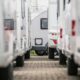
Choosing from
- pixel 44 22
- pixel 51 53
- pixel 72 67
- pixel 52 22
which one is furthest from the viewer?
pixel 44 22

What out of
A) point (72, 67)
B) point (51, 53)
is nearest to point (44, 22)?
point (51, 53)

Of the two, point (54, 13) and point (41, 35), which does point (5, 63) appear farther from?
point (41, 35)

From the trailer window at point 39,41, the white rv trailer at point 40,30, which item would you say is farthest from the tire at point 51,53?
the trailer window at point 39,41

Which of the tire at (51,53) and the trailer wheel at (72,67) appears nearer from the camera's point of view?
the trailer wheel at (72,67)

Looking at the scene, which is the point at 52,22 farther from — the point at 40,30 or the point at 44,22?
the point at 40,30

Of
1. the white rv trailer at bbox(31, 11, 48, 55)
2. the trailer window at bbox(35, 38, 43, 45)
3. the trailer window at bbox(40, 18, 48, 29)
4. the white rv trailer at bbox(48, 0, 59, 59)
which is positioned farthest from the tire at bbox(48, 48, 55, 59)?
the trailer window at bbox(40, 18, 48, 29)

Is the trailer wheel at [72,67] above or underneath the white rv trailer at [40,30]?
underneath

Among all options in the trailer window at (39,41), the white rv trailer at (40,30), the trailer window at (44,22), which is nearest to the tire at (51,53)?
the white rv trailer at (40,30)

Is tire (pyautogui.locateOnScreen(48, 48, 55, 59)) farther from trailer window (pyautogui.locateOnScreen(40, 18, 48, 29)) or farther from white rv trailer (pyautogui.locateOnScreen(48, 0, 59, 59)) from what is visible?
trailer window (pyautogui.locateOnScreen(40, 18, 48, 29))

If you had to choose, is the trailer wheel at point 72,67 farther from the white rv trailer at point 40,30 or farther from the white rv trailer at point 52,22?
the white rv trailer at point 40,30

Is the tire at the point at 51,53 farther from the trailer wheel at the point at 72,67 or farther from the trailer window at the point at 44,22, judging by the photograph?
the trailer wheel at the point at 72,67

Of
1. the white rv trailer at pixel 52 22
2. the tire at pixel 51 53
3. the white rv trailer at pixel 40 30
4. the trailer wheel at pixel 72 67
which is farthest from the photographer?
the white rv trailer at pixel 40 30

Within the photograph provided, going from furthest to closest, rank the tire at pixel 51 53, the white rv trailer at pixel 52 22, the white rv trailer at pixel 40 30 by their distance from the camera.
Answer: the white rv trailer at pixel 40 30, the tire at pixel 51 53, the white rv trailer at pixel 52 22

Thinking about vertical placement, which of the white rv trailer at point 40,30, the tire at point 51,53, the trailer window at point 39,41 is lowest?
the tire at point 51,53
